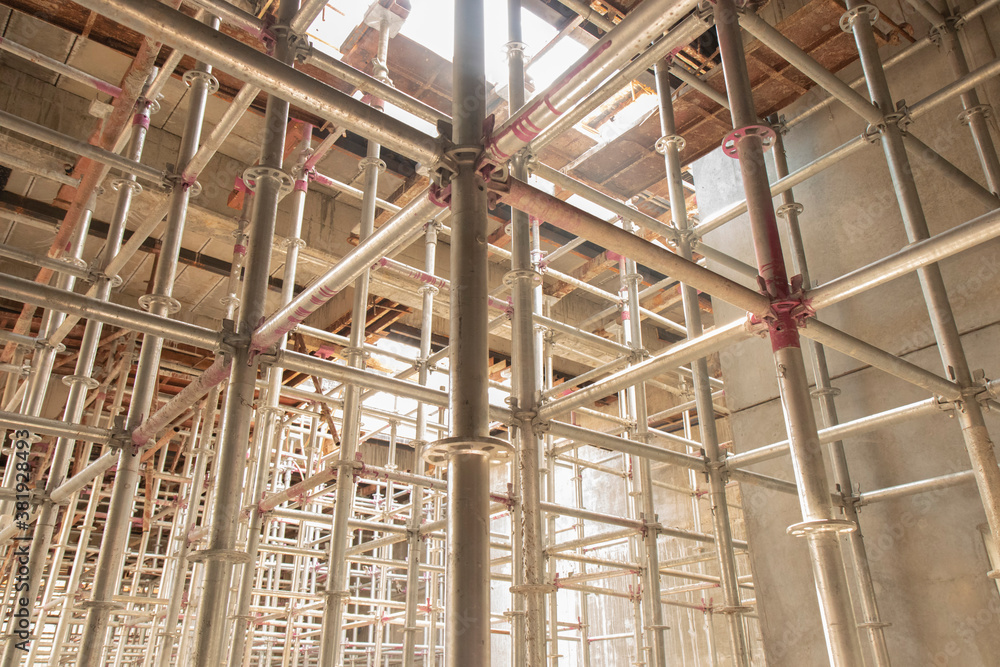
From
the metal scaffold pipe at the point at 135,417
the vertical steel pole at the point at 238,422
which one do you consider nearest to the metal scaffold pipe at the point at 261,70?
the vertical steel pole at the point at 238,422

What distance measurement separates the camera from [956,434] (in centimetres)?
589

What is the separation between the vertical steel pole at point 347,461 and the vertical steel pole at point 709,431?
2.71 m

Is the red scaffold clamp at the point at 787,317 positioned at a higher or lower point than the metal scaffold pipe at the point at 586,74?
lower

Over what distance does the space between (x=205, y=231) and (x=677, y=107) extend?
246 inches

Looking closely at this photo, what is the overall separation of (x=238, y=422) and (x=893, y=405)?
5346 mm

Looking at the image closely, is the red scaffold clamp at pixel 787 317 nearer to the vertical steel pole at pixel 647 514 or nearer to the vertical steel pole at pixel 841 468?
the vertical steel pole at pixel 841 468

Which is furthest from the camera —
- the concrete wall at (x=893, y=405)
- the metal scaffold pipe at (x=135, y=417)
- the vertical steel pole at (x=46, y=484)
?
the concrete wall at (x=893, y=405)

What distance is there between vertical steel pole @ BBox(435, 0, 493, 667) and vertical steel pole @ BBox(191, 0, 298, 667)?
1624 millimetres

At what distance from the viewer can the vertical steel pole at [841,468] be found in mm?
5730

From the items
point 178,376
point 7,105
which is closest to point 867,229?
point 7,105

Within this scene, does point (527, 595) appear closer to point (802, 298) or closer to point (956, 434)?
point (802, 298)

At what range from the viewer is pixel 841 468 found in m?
6.24

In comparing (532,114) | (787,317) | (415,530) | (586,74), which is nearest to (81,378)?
(415,530)

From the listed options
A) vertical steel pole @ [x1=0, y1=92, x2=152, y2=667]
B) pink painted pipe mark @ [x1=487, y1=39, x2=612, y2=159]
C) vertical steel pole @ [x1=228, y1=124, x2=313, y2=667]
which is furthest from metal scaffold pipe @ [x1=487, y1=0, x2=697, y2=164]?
vertical steel pole @ [x1=0, y1=92, x2=152, y2=667]
